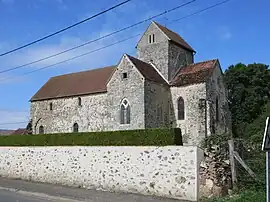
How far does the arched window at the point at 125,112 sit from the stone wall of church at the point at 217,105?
24.4 feet

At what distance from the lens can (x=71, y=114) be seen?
39969mm

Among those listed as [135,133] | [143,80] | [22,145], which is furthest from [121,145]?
[143,80]

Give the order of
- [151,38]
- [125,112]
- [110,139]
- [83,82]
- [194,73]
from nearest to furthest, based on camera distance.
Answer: [110,139], [125,112], [194,73], [151,38], [83,82]

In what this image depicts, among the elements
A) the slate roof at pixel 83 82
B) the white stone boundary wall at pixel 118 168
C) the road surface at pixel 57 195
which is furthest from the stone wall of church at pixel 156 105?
the road surface at pixel 57 195

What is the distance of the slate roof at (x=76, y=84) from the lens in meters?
39.0

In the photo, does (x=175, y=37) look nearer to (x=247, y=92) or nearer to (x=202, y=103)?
(x=202, y=103)

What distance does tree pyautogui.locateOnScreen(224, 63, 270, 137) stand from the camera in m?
53.9

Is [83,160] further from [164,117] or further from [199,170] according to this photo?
[164,117]

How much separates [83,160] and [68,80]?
27.6 meters

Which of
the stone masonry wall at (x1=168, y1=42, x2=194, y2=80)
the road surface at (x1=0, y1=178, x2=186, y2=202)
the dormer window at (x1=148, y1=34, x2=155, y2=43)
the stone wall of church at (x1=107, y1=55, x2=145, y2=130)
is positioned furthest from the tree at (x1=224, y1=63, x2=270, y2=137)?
the road surface at (x1=0, y1=178, x2=186, y2=202)

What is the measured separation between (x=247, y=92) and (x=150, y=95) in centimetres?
2673

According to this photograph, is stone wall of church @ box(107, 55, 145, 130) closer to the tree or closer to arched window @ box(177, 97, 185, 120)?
arched window @ box(177, 97, 185, 120)

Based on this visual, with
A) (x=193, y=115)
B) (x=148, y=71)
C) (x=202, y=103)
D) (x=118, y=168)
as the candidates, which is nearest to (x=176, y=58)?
(x=148, y=71)

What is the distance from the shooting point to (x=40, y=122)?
43.6m
